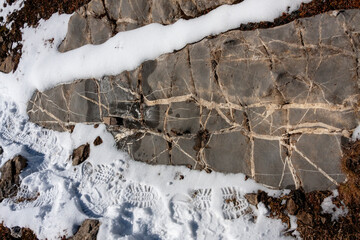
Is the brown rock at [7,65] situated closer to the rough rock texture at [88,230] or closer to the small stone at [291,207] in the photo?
the rough rock texture at [88,230]

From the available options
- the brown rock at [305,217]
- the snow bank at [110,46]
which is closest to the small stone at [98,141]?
the snow bank at [110,46]

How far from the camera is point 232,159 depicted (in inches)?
259

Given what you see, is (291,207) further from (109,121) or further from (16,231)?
(16,231)

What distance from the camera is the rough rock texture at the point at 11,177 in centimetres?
787

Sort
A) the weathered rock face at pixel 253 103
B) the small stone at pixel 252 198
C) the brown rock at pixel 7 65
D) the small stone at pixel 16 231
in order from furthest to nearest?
the brown rock at pixel 7 65, the small stone at pixel 16 231, the small stone at pixel 252 198, the weathered rock face at pixel 253 103

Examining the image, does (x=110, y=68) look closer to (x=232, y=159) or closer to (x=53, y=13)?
(x=53, y=13)

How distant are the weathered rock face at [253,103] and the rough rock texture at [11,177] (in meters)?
2.31

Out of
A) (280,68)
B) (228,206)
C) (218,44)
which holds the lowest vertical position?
(228,206)

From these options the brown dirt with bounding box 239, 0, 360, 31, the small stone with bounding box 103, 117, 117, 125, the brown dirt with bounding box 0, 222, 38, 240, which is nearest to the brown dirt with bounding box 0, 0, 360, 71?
the small stone with bounding box 103, 117, 117, 125

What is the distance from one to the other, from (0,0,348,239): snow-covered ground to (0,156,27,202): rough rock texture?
17 cm

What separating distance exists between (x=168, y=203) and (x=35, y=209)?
306cm

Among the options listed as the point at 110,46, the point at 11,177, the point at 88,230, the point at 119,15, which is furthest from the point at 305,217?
the point at 11,177

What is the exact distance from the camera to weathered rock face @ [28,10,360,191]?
19.2 feet

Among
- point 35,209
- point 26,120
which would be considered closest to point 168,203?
point 35,209
